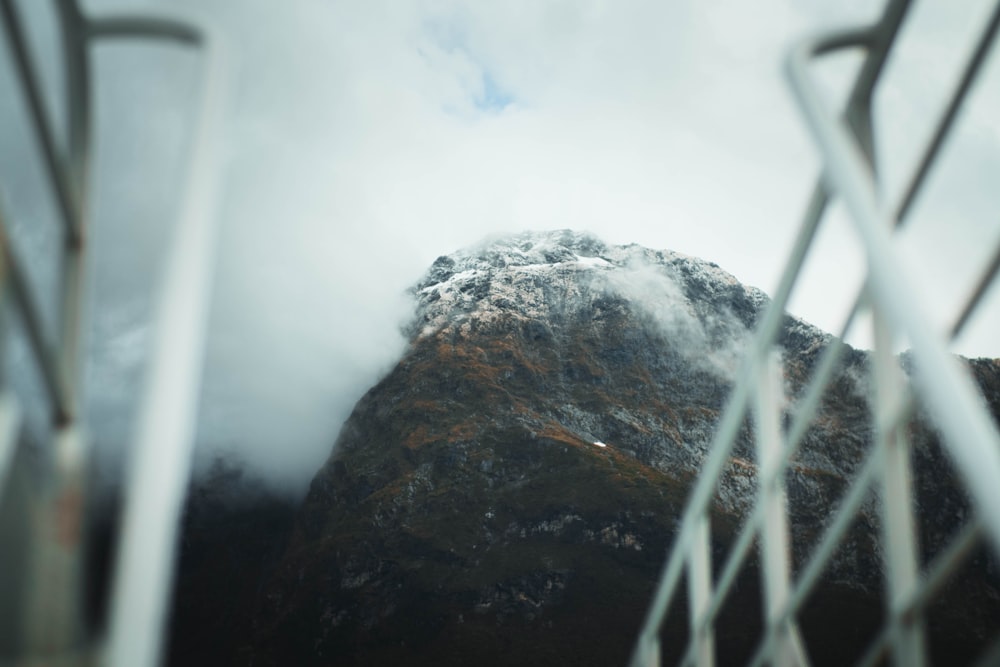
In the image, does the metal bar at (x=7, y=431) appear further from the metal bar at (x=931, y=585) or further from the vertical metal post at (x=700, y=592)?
the vertical metal post at (x=700, y=592)

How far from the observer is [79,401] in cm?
413

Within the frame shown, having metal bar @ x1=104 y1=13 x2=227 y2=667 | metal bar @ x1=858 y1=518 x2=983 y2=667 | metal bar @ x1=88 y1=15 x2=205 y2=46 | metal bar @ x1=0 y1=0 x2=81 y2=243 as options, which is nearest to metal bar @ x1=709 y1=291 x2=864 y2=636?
metal bar @ x1=858 y1=518 x2=983 y2=667

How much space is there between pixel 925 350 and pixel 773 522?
354cm

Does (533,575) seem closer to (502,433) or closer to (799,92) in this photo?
(502,433)

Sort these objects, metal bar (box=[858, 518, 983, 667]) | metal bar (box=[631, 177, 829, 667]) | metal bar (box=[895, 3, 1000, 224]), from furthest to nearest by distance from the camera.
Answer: metal bar (box=[631, 177, 829, 667])
metal bar (box=[895, 3, 1000, 224])
metal bar (box=[858, 518, 983, 667])

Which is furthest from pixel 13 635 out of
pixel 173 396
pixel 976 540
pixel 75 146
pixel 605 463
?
pixel 605 463

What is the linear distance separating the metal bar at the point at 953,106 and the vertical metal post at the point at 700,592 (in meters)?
3.64

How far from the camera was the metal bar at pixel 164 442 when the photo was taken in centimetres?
274

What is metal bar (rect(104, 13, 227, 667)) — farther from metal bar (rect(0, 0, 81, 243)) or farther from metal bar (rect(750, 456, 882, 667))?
metal bar (rect(750, 456, 882, 667))

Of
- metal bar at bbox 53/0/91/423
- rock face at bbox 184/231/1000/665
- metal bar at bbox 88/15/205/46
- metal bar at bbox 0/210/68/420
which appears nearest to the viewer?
metal bar at bbox 0/210/68/420

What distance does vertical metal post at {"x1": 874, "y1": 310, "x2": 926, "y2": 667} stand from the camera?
A: 14.8ft

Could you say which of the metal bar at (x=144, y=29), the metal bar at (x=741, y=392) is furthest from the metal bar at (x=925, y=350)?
the metal bar at (x=144, y=29)

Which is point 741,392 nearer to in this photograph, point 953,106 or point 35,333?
point 953,106

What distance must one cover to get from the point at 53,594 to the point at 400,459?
187035 mm
